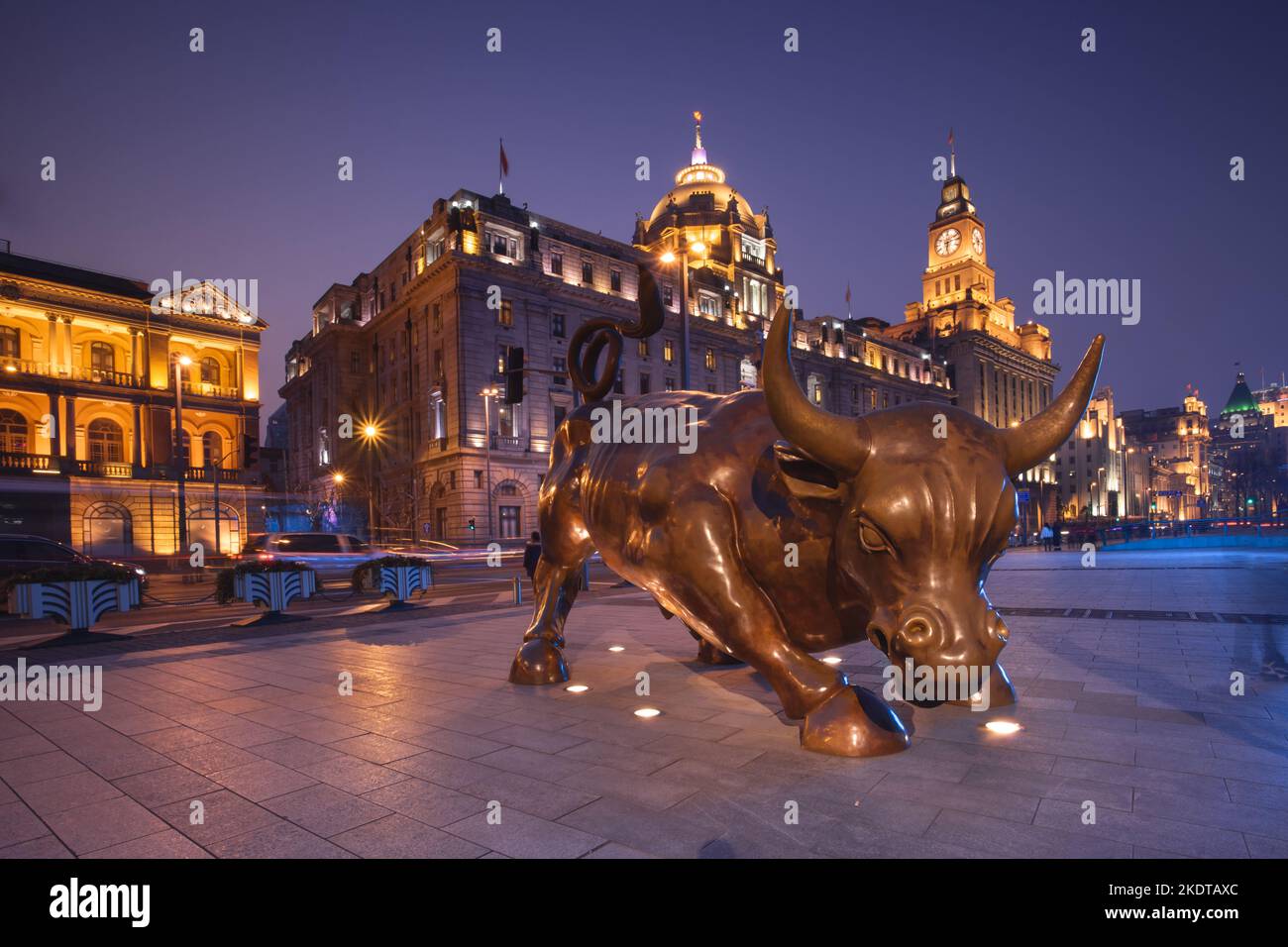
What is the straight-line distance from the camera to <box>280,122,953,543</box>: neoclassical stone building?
41562 millimetres

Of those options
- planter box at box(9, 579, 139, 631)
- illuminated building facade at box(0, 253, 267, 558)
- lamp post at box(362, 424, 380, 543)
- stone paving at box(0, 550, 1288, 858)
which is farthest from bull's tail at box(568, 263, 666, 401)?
lamp post at box(362, 424, 380, 543)

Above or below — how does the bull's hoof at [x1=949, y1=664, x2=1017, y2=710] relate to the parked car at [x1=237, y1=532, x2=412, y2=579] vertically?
above

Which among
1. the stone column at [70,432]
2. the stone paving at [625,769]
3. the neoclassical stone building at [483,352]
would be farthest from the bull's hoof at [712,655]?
the stone column at [70,432]

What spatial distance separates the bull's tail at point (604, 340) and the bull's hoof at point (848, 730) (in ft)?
10.1

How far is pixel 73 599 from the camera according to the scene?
10094 mm

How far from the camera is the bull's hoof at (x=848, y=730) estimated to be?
3.63 m

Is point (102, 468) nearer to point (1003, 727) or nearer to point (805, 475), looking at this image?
point (805, 475)

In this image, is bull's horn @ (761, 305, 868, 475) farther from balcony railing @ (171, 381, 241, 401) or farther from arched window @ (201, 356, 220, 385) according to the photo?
arched window @ (201, 356, 220, 385)

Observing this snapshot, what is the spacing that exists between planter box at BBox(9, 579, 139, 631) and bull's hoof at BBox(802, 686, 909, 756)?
36.7 feet

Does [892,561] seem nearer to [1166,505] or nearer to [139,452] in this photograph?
[139,452]

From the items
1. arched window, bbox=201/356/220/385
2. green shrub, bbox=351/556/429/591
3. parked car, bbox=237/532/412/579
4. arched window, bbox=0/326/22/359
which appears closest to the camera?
green shrub, bbox=351/556/429/591

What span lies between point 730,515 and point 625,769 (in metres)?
1.47

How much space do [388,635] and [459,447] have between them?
32048mm

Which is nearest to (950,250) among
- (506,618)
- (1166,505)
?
(1166,505)
